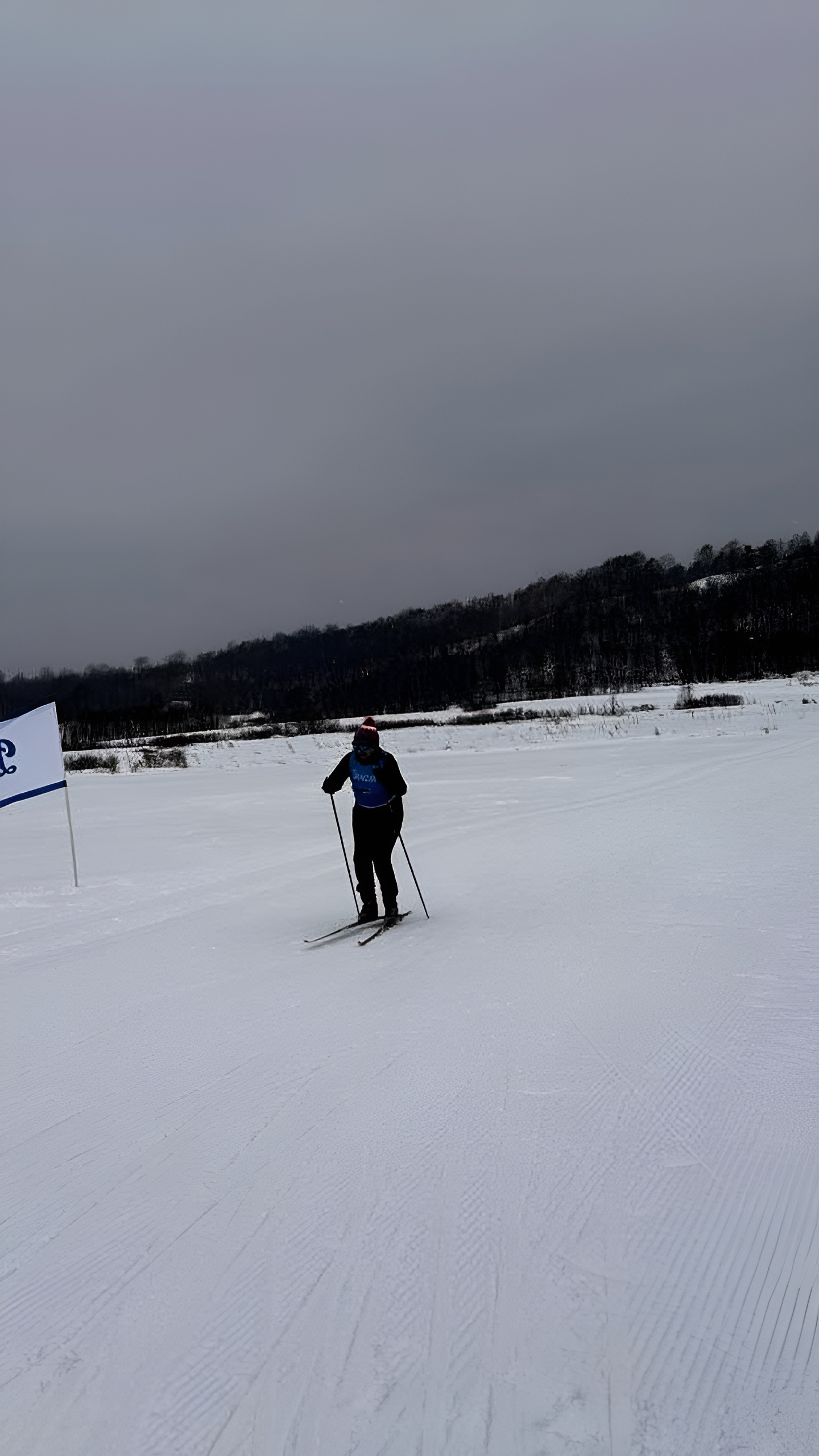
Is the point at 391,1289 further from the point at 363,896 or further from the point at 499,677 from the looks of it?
the point at 499,677

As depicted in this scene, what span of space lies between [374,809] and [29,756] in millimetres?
4833

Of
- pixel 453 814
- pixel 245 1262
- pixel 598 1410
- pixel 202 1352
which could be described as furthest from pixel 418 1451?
pixel 453 814

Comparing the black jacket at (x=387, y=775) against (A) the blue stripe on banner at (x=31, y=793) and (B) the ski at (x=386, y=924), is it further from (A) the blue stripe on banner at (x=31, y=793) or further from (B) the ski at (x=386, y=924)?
(A) the blue stripe on banner at (x=31, y=793)

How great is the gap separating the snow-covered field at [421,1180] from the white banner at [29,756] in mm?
2734

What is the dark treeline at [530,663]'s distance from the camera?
4173 inches

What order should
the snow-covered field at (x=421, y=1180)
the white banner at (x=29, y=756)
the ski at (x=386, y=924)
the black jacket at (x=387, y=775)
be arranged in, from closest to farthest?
the snow-covered field at (x=421, y=1180), the ski at (x=386, y=924), the black jacket at (x=387, y=775), the white banner at (x=29, y=756)

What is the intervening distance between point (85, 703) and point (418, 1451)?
147m

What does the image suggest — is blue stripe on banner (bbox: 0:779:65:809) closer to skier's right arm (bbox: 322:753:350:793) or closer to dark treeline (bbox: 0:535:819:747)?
skier's right arm (bbox: 322:753:350:793)

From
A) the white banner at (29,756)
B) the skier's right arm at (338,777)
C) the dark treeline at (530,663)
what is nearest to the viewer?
the skier's right arm at (338,777)

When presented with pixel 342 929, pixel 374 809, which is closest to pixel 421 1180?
pixel 342 929

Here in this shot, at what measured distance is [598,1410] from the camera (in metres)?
2.22

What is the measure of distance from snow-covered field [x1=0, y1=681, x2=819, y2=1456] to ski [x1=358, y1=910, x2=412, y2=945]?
83 millimetres

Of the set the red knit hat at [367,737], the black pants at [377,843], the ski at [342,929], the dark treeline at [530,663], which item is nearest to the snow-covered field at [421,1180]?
the ski at [342,929]

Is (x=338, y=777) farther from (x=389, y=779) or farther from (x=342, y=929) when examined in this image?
(x=342, y=929)
